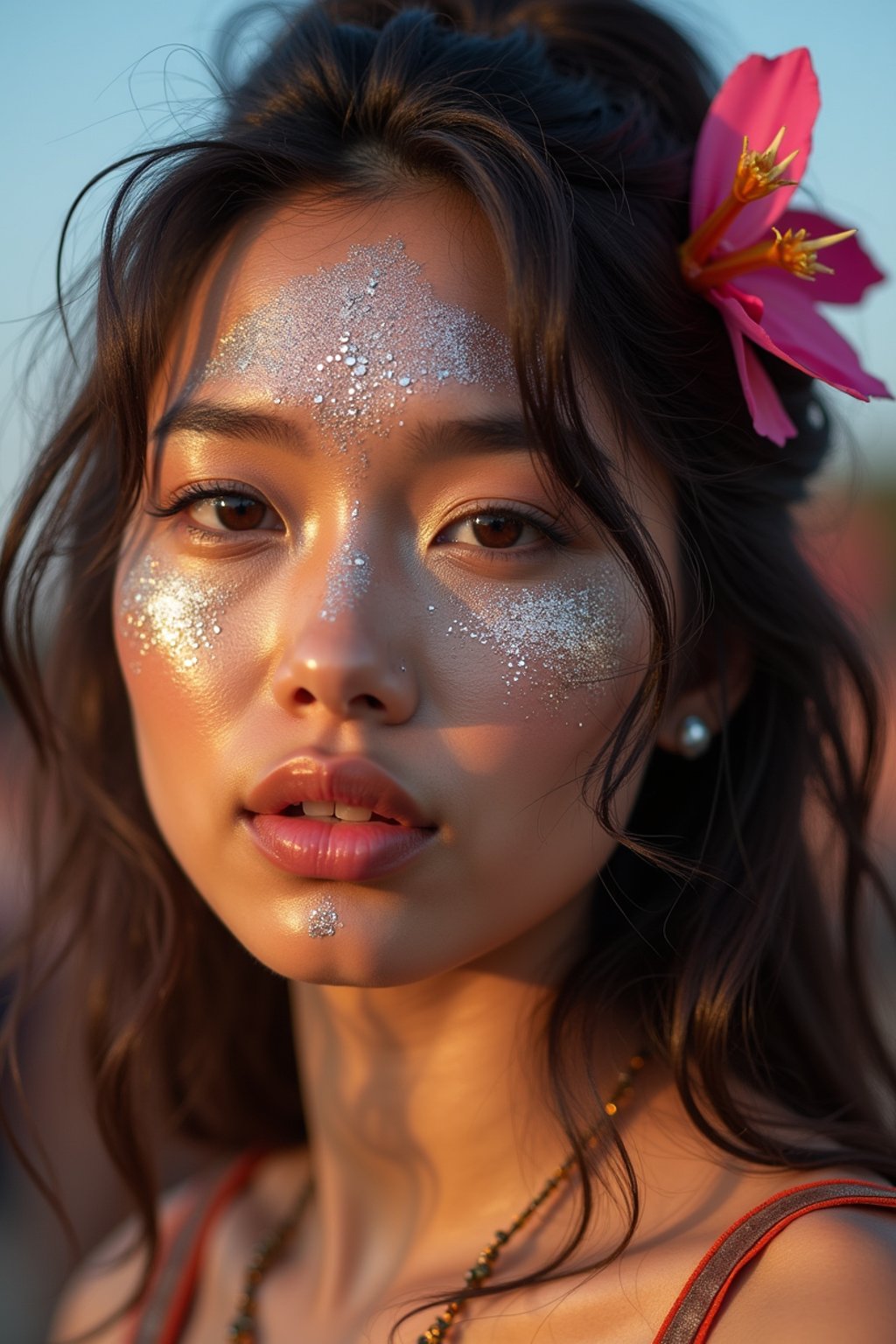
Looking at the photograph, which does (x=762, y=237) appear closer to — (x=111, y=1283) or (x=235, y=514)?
(x=235, y=514)

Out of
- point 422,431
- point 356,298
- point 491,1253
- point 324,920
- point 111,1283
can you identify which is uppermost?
point 356,298

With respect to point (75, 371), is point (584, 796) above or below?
below

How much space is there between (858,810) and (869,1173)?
51 centimetres

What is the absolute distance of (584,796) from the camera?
1.47 m

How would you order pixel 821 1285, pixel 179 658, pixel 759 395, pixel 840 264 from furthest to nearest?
1. pixel 840 264
2. pixel 759 395
3. pixel 179 658
4. pixel 821 1285

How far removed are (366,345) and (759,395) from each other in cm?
52

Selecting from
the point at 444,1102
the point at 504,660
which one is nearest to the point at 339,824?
the point at 504,660

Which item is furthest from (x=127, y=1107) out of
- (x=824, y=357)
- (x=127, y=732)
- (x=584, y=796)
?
(x=824, y=357)

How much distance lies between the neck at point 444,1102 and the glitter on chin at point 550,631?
422mm

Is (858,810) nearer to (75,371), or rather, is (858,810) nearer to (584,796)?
(584,796)

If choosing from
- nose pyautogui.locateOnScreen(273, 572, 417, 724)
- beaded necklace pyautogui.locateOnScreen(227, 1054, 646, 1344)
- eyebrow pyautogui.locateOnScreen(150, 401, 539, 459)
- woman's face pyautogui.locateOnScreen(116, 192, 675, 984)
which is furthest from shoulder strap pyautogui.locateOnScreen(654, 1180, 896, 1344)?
eyebrow pyautogui.locateOnScreen(150, 401, 539, 459)

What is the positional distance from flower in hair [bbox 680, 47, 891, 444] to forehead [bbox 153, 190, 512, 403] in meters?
0.33

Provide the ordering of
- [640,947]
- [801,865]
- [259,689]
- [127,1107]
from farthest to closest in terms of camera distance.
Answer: [127,1107]
[801,865]
[640,947]
[259,689]

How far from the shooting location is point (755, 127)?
5.40ft
